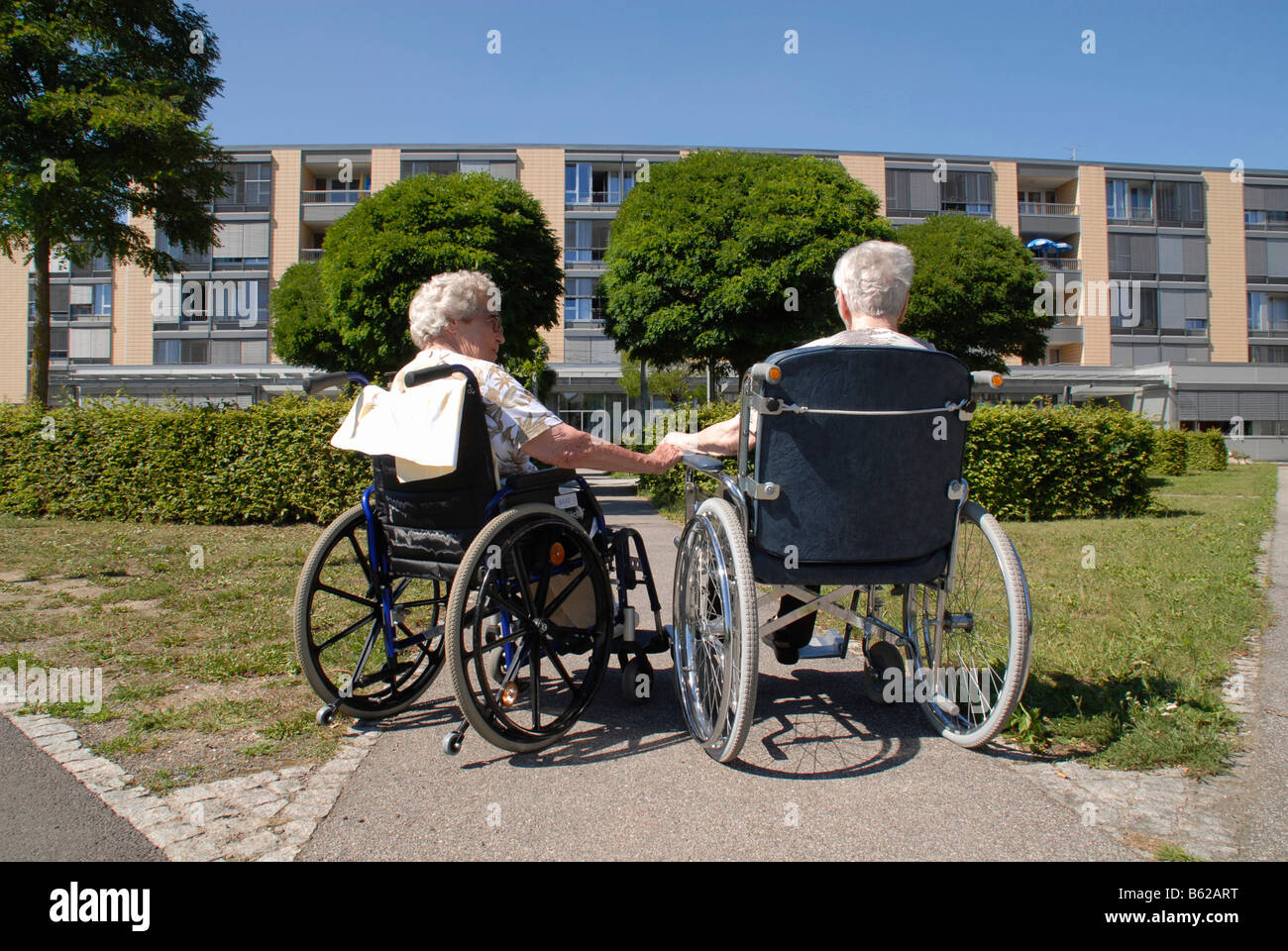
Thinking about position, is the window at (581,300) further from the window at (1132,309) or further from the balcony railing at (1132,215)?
the balcony railing at (1132,215)

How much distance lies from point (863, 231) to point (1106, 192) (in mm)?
37998

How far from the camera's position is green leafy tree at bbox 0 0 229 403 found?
38.5 feet

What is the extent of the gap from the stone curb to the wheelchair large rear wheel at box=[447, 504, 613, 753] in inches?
19.6

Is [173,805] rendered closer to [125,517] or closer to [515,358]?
[125,517]

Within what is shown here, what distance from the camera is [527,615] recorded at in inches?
109

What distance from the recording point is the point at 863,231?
57.2ft

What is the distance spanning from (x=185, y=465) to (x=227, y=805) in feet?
31.1

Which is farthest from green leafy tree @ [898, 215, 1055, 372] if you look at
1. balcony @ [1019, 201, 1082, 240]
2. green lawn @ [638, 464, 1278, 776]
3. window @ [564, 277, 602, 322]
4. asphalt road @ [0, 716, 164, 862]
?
asphalt road @ [0, 716, 164, 862]

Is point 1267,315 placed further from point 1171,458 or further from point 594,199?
point 594,199

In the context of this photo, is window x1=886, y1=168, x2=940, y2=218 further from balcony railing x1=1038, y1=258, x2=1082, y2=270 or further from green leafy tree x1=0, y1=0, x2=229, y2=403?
green leafy tree x1=0, y1=0, x2=229, y2=403

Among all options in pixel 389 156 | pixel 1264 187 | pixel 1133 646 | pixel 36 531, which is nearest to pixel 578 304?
pixel 389 156

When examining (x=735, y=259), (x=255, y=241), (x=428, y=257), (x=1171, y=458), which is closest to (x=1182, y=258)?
(x=1171, y=458)

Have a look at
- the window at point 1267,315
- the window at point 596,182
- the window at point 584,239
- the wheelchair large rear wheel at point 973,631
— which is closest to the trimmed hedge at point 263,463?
the wheelchair large rear wheel at point 973,631

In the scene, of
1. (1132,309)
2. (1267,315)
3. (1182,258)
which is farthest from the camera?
(1267,315)
